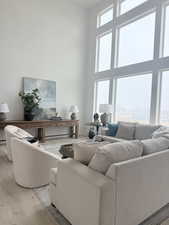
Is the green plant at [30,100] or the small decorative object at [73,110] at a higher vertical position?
the green plant at [30,100]

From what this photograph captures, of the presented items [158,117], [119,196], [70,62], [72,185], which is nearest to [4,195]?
[72,185]

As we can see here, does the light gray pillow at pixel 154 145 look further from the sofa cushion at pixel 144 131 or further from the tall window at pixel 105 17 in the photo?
the tall window at pixel 105 17

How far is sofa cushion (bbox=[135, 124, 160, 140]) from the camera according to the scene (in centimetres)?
415

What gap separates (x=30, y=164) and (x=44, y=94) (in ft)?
12.6

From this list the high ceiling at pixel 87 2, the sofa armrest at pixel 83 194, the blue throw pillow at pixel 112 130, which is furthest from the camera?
the high ceiling at pixel 87 2

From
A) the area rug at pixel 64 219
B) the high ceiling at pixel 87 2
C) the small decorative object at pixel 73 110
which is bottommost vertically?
the area rug at pixel 64 219

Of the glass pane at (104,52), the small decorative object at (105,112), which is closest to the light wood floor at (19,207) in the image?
the small decorative object at (105,112)

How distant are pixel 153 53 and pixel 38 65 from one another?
3.81 m

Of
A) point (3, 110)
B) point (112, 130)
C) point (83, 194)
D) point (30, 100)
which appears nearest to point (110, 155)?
point (83, 194)

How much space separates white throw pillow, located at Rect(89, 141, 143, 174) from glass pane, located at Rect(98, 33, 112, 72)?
16.5ft

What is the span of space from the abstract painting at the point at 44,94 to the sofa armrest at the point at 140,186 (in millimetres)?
4687

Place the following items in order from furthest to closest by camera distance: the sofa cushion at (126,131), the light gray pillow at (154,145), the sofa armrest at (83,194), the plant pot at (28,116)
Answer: the plant pot at (28,116)
the sofa cushion at (126,131)
the light gray pillow at (154,145)
the sofa armrest at (83,194)

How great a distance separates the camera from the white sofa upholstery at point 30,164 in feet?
7.82

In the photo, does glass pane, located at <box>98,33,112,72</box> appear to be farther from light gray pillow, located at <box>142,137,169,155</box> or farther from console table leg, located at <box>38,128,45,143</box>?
light gray pillow, located at <box>142,137,169,155</box>
